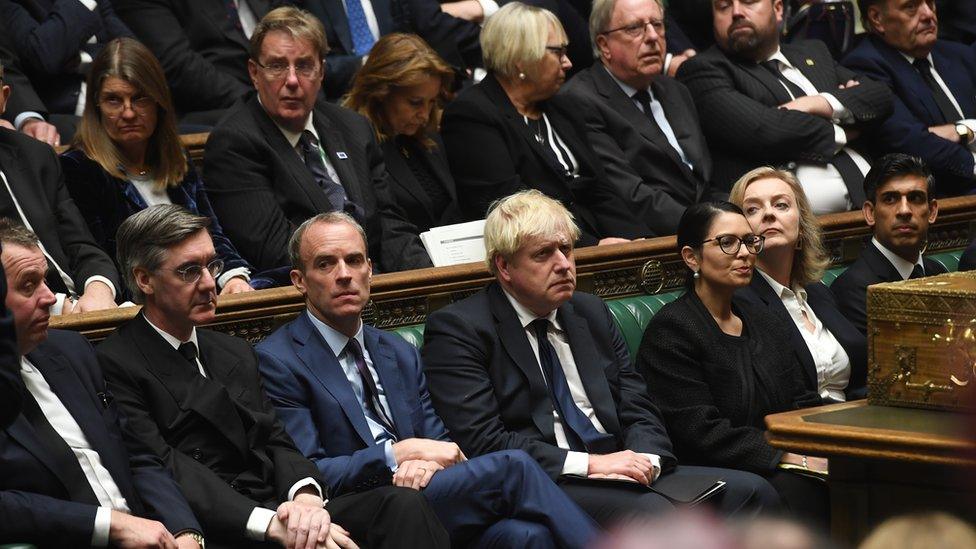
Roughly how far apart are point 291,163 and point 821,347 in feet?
5.52

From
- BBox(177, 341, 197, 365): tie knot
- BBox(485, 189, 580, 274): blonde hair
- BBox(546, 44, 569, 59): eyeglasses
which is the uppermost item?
BBox(546, 44, 569, 59): eyeglasses

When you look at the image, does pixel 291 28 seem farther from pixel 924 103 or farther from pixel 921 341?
pixel 924 103

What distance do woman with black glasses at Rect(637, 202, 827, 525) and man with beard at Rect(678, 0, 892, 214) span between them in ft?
3.92

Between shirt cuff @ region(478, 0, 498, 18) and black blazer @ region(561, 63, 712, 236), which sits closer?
black blazer @ region(561, 63, 712, 236)

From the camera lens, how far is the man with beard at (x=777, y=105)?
502cm

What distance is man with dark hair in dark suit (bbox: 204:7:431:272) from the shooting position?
3.98 meters

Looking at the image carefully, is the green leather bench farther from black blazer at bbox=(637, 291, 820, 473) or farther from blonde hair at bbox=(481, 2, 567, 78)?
blonde hair at bbox=(481, 2, 567, 78)

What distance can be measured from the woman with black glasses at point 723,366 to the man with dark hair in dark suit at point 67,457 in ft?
4.74

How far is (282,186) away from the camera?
4.04 meters

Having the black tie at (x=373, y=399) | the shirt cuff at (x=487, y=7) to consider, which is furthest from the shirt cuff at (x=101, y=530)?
the shirt cuff at (x=487, y=7)

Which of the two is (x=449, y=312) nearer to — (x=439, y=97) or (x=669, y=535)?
(x=439, y=97)

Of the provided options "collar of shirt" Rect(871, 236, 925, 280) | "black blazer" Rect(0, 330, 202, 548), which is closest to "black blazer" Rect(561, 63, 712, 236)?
"collar of shirt" Rect(871, 236, 925, 280)

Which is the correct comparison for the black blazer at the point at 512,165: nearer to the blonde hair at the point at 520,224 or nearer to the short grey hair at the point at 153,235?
the blonde hair at the point at 520,224

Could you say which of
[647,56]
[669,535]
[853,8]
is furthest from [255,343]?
[853,8]
